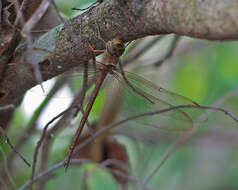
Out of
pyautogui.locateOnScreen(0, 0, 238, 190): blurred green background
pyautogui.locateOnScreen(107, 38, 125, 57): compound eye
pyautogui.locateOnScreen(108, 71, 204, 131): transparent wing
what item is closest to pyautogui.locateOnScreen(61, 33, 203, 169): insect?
pyautogui.locateOnScreen(108, 71, 204, 131): transparent wing

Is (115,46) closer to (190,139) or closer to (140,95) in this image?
(140,95)

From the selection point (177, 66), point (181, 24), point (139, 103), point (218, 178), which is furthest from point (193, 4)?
point (218, 178)

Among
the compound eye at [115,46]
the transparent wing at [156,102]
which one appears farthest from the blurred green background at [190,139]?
the compound eye at [115,46]

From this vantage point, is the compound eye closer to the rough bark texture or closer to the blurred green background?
the rough bark texture

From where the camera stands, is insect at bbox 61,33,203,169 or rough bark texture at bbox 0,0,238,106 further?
insect at bbox 61,33,203,169

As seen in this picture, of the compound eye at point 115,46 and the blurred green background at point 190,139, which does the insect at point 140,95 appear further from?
the blurred green background at point 190,139

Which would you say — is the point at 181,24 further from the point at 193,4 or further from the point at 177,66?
the point at 177,66
